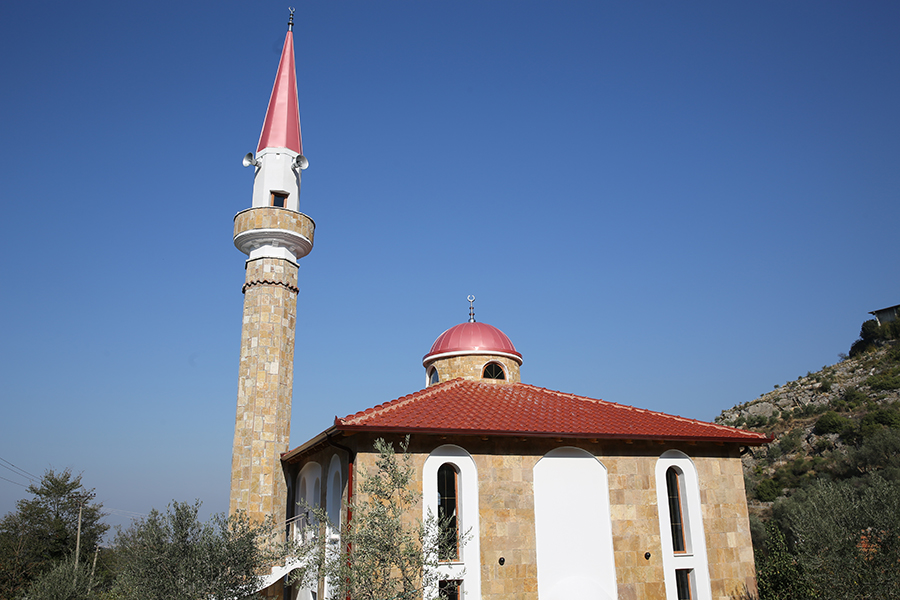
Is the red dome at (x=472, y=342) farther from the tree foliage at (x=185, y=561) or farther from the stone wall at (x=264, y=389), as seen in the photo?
the tree foliage at (x=185, y=561)

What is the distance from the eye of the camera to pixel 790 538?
30.9 m

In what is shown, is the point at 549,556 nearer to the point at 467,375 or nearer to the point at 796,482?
the point at 467,375

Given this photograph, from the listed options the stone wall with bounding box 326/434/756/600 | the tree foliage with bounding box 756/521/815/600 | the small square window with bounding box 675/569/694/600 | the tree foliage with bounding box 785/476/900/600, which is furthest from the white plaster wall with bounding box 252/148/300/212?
the tree foliage with bounding box 756/521/815/600

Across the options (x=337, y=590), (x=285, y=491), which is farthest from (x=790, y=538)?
(x=337, y=590)

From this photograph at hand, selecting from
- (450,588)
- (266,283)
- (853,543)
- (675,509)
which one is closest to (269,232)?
(266,283)

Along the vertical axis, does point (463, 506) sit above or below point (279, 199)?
below

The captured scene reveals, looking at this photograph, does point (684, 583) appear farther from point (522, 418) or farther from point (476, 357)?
point (476, 357)

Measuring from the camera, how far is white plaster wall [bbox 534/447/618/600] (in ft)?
43.6

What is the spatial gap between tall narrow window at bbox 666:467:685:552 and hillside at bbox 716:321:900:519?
59.7ft

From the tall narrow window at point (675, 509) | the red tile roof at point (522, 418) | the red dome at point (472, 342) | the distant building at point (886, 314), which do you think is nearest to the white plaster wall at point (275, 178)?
the red dome at point (472, 342)

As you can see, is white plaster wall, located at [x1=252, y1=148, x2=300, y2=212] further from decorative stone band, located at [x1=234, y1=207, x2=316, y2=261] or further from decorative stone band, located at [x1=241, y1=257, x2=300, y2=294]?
decorative stone band, located at [x1=241, y1=257, x2=300, y2=294]

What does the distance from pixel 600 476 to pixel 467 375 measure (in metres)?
6.83

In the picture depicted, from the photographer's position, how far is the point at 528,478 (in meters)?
13.7

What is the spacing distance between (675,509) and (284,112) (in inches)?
662
